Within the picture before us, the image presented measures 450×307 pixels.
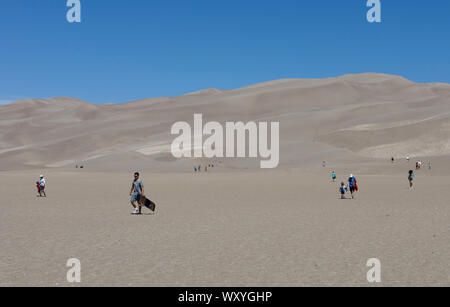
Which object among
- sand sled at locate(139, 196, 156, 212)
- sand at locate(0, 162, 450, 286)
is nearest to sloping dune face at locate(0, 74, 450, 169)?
sand sled at locate(139, 196, 156, 212)

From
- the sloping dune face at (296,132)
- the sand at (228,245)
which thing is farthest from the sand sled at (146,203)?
the sloping dune face at (296,132)

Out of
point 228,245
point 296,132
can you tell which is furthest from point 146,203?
point 296,132

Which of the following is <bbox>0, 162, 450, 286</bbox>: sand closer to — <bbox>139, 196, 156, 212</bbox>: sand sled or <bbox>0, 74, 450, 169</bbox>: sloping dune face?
<bbox>139, 196, 156, 212</bbox>: sand sled

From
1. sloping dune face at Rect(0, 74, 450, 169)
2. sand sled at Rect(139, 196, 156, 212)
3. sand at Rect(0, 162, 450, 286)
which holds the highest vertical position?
sloping dune face at Rect(0, 74, 450, 169)

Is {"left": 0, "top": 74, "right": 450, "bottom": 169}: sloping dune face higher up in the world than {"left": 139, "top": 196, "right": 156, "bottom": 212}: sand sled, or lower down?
higher up

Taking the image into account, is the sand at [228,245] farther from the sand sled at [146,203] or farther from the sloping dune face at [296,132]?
the sloping dune face at [296,132]

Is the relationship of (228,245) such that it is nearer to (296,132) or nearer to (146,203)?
(146,203)

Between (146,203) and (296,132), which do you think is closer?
(146,203)

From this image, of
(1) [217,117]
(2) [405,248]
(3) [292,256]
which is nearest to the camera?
(3) [292,256]
